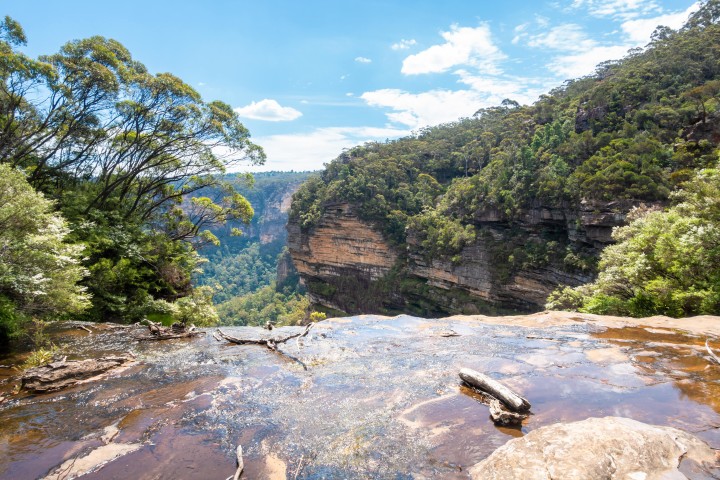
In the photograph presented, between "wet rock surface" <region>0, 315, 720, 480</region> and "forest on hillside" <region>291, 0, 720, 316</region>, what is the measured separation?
3646mm

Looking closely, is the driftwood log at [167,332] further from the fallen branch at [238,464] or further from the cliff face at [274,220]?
the cliff face at [274,220]

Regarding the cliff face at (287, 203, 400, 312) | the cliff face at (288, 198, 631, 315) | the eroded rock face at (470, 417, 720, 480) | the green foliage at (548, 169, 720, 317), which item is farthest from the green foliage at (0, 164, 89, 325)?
the cliff face at (287, 203, 400, 312)

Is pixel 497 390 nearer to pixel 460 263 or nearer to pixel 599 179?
pixel 599 179

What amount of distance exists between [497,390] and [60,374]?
23.2 feet

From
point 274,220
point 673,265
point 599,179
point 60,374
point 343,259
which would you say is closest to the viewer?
point 60,374

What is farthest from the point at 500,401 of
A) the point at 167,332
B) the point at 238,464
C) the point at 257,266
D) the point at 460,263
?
the point at 257,266

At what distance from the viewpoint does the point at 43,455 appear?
420 cm

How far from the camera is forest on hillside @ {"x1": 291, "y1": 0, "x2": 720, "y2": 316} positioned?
1205 centimetres

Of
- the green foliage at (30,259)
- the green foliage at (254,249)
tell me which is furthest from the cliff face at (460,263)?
the green foliage at (254,249)

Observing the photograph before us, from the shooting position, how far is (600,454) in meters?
3.53

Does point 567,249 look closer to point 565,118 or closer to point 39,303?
point 565,118

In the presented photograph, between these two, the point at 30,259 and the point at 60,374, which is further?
the point at 30,259

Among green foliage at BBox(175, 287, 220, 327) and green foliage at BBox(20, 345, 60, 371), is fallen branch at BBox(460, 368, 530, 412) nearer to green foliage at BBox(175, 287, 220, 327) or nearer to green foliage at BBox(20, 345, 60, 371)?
green foliage at BBox(20, 345, 60, 371)

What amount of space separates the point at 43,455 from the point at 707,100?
41.7 meters
